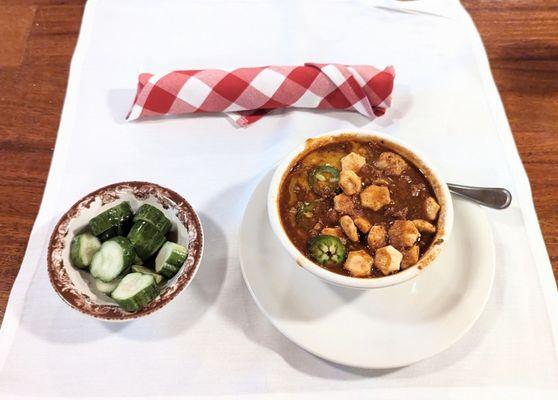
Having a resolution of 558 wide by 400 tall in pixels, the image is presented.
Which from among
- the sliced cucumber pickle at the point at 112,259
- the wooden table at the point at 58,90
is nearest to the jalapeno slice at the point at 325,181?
the sliced cucumber pickle at the point at 112,259

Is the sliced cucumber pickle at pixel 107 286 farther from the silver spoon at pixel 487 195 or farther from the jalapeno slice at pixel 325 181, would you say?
the silver spoon at pixel 487 195

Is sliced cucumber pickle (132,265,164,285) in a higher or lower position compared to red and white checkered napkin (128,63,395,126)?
lower

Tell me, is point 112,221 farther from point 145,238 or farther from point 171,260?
point 171,260

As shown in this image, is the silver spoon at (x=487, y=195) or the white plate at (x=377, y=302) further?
the silver spoon at (x=487, y=195)

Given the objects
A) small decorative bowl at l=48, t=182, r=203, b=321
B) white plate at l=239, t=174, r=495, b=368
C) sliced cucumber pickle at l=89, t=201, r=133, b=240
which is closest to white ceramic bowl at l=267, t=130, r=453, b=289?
white plate at l=239, t=174, r=495, b=368

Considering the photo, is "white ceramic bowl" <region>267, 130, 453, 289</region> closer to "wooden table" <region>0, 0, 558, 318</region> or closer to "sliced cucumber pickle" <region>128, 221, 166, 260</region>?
"sliced cucumber pickle" <region>128, 221, 166, 260</region>

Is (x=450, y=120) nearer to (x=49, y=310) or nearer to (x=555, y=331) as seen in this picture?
(x=555, y=331)
